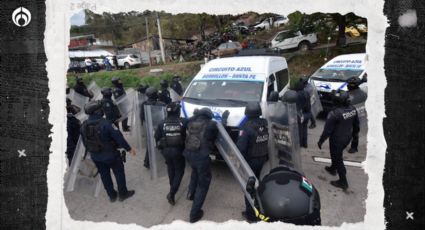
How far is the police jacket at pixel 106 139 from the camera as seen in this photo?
337 cm

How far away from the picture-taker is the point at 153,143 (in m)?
3.89

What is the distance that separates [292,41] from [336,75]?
6.95 metres

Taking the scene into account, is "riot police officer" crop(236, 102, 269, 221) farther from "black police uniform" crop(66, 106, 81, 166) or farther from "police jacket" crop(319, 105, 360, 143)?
"black police uniform" crop(66, 106, 81, 166)

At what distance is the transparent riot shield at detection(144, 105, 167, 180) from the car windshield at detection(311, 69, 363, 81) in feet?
17.3

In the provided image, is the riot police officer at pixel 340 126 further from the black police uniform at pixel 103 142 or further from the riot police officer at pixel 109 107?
Result: the riot police officer at pixel 109 107

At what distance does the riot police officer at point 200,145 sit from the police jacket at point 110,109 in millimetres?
2008

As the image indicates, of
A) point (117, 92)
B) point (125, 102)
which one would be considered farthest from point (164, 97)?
point (117, 92)

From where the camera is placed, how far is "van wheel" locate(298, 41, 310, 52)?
43.8 feet

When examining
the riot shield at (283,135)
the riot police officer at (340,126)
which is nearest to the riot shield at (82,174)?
the riot shield at (283,135)

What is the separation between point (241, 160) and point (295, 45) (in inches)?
482

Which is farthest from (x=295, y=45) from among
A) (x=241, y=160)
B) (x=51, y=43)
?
(x=51, y=43)

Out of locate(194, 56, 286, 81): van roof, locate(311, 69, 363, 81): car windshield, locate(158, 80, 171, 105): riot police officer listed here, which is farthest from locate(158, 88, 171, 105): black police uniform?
locate(311, 69, 363, 81): car windshield

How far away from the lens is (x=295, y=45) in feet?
44.8

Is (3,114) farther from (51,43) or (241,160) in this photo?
(241,160)
